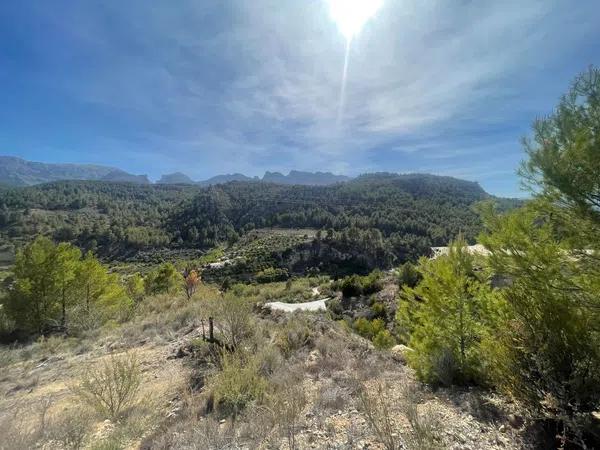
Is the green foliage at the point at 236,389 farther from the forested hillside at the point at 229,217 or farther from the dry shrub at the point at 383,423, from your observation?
the forested hillside at the point at 229,217

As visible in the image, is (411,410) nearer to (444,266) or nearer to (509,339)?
(509,339)

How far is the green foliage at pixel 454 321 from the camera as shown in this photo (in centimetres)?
505

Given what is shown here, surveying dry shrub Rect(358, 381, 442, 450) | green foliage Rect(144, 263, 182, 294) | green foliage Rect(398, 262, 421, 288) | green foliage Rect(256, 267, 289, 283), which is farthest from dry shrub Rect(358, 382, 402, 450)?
green foliage Rect(256, 267, 289, 283)

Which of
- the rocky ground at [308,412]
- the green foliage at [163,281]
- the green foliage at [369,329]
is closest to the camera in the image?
the rocky ground at [308,412]

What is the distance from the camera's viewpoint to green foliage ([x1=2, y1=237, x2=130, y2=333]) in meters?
12.7

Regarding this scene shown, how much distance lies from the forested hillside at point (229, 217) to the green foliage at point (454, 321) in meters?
74.4

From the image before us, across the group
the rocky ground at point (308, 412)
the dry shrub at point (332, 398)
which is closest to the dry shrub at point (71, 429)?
the rocky ground at point (308, 412)

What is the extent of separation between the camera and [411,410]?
2.98 metres

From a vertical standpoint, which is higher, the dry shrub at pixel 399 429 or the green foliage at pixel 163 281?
the dry shrub at pixel 399 429

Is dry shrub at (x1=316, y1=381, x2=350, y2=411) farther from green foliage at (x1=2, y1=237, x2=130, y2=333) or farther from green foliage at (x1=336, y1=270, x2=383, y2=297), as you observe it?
green foliage at (x1=336, y1=270, x2=383, y2=297)

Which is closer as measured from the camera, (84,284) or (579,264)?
(579,264)

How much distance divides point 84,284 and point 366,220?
96.8 metres

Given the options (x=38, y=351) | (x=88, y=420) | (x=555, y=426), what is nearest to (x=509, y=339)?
(x=555, y=426)

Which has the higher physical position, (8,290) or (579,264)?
(579,264)
